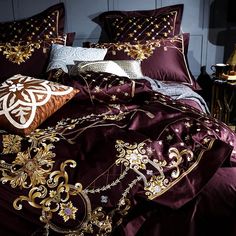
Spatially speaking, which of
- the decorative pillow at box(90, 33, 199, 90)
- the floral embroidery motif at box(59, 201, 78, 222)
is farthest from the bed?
the decorative pillow at box(90, 33, 199, 90)

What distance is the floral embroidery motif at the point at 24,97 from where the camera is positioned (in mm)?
1505

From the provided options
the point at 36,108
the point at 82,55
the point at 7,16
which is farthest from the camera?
the point at 7,16

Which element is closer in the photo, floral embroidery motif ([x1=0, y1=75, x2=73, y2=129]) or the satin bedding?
the satin bedding

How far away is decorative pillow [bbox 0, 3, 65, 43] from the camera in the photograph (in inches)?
108

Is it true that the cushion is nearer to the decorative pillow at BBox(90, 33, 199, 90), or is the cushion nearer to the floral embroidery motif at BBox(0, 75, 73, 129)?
the decorative pillow at BBox(90, 33, 199, 90)

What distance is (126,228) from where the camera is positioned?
115cm

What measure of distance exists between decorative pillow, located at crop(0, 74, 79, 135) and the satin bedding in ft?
0.29

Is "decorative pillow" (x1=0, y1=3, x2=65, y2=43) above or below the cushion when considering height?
above

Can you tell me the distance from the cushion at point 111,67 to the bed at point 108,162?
0.26 metres

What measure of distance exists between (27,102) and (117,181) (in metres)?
0.64

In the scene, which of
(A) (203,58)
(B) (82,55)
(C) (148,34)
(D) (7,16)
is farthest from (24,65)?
(A) (203,58)

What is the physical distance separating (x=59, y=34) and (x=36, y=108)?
147 cm

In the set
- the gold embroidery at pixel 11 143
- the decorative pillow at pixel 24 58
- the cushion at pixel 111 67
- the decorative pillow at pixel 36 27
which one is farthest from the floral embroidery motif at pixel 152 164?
the decorative pillow at pixel 36 27

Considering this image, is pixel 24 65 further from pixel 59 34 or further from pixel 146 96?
pixel 146 96
